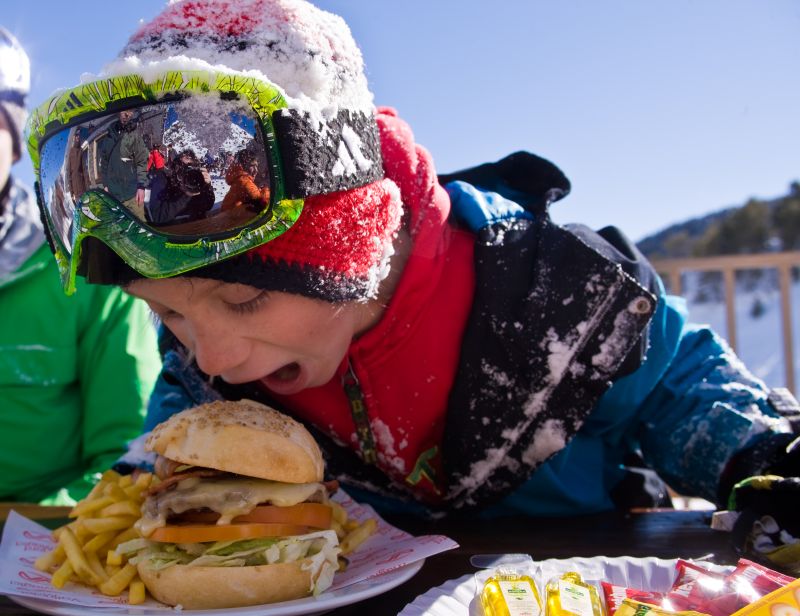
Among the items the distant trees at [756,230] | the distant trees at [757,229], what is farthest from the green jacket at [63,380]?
the distant trees at [757,229]

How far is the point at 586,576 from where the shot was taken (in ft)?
4.05

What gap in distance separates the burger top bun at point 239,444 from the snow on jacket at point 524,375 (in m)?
0.42

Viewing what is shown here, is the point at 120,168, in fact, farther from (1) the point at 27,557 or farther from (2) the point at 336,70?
(1) the point at 27,557

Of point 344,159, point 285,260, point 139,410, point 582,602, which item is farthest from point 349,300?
point 139,410

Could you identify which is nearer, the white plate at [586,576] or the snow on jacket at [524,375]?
the white plate at [586,576]

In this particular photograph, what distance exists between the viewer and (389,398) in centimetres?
191

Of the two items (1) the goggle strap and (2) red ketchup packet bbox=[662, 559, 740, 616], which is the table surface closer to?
(2) red ketchup packet bbox=[662, 559, 740, 616]

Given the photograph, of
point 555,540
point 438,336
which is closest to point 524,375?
point 438,336

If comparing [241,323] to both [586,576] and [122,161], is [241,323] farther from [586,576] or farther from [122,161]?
[586,576]

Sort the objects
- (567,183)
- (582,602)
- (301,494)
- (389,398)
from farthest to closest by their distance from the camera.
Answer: (567,183), (389,398), (301,494), (582,602)

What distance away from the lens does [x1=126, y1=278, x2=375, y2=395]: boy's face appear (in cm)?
145

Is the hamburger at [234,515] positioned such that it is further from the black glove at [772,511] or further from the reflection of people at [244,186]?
the black glove at [772,511]

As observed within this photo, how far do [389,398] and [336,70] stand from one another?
86cm

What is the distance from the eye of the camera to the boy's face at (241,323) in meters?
1.45
